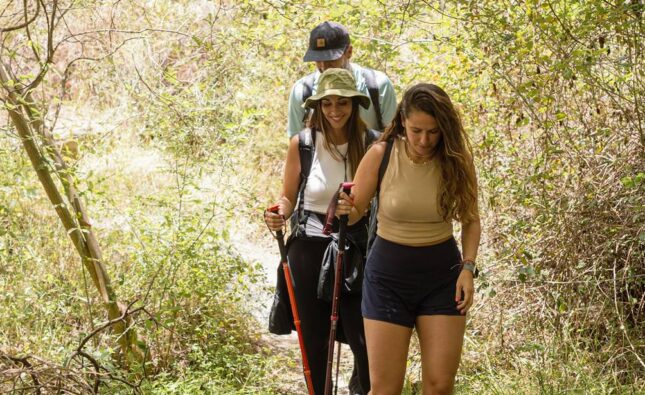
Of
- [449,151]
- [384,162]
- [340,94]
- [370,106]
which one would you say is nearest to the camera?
[449,151]

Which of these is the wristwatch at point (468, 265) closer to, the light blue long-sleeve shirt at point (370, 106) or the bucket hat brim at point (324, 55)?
the light blue long-sleeve shirt at point (370, 106)

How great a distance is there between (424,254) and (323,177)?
0.86 m

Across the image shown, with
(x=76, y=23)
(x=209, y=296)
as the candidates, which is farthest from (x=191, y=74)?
(x=209, y=296)

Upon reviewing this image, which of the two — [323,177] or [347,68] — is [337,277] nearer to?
[323,177]

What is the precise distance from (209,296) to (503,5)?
276 centimetres

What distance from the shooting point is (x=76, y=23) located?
10.2 meters

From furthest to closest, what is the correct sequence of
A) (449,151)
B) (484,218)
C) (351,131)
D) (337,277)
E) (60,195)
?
(484,218) < (60,195) < (351,131) < (337,277) < (449,151)

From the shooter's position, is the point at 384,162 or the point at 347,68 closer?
the point at 384,162

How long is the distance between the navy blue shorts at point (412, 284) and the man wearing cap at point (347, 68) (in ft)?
4.32

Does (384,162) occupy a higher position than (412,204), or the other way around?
(384,162)

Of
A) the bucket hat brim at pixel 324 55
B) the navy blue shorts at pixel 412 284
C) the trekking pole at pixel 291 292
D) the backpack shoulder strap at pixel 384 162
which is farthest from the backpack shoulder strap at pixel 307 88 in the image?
the navy blue shorts at pixel 412 284

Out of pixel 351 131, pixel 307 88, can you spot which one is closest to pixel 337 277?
pixel 351 131

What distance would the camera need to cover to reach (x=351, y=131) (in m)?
4.63

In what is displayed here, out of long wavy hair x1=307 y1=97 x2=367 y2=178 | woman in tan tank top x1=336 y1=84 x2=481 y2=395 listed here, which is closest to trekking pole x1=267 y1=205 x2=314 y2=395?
long wavy hair x1=307 y1=97 x2=367 y2=178
